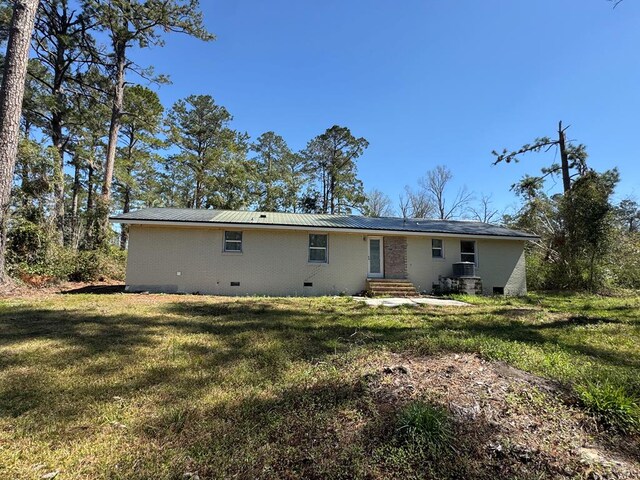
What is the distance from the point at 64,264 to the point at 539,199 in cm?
2163

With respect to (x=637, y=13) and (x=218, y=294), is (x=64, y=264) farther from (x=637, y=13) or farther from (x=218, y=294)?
(x=637, y=13)

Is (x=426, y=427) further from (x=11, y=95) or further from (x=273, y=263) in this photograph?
(x=11, y=95)

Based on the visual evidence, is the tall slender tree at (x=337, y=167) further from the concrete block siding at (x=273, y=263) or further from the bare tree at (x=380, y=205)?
the concrete block siding at (x=273, y=263)

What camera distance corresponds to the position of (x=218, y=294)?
11.6 meters

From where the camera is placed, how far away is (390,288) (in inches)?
476

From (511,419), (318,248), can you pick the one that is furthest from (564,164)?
(511,419)

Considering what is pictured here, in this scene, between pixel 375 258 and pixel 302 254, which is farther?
pixel 375 258

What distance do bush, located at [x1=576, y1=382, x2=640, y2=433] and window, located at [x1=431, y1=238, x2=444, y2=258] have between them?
10.8 m

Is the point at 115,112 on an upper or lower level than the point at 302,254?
upper

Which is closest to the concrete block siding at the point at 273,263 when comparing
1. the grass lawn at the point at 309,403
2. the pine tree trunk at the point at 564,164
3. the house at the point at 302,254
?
the house at the point at 302,254

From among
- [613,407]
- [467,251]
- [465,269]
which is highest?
[467,251]

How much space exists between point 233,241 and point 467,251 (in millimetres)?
9462

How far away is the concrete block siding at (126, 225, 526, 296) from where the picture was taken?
37.4ft

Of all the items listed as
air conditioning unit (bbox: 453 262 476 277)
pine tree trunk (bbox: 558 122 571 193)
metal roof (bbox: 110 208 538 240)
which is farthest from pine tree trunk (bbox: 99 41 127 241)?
pine tree trunk (bbox: 558 122 571 193)
